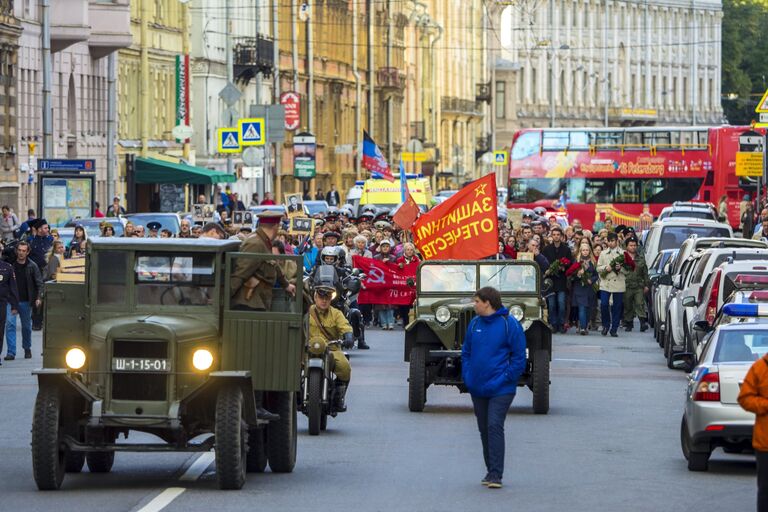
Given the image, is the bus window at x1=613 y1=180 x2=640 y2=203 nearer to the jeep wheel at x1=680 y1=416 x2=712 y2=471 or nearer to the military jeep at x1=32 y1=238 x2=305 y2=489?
the jeep wheel at x1=680 y1=416 x2=712 y2=471

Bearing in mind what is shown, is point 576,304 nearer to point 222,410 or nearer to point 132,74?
point 222,410

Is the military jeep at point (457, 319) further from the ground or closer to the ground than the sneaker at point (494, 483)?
further from the ground

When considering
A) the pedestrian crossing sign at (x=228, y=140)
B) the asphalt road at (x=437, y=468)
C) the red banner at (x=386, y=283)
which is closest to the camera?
the asphalt road at (x=437, y=468)

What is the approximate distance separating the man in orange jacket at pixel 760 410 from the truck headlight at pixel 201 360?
422 cm

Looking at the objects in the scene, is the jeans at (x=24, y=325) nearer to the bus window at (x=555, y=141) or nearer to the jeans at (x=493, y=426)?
the jeans at (x=493, y=426)

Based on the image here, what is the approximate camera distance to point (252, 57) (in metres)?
77.5

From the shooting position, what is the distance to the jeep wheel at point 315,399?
740 inches

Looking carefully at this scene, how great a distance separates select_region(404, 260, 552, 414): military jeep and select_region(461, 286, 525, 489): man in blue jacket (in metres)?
5.68

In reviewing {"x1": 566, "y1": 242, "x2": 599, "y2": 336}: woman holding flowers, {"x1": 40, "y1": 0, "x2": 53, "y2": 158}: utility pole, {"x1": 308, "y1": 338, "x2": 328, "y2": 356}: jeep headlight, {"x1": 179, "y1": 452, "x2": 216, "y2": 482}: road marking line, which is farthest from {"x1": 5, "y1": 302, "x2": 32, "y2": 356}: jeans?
{"x1": 40, "y1": 0, "x2": 53, "y2": 158}: utility pole

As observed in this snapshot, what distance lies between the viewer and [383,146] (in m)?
104

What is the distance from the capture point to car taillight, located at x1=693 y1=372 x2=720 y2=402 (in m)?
16.4

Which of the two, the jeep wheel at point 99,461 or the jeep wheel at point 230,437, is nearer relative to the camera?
the jeep wheel at point 230,437

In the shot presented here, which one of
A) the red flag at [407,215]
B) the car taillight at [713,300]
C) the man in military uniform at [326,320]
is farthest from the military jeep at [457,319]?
the red flag at [407,215]

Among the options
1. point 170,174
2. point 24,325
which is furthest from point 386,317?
point 170,174
